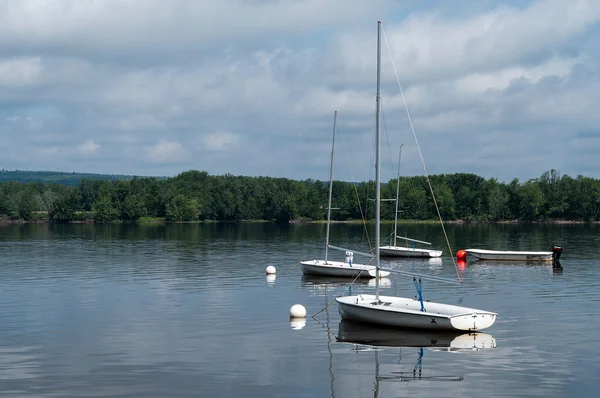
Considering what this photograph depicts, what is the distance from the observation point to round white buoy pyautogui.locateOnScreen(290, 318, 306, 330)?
48.3 meters

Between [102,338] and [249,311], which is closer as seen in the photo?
[102,338]

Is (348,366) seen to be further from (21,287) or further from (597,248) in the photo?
(597,248)

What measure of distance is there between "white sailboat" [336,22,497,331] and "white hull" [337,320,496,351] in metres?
0.47

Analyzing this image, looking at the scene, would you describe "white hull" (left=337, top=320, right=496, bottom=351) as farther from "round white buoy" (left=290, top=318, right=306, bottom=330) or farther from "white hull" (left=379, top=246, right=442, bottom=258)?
"white hull" (left=379, top=246, right=442, bottom=258)

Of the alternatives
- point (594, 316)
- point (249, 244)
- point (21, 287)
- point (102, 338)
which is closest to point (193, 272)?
point (21, 287)

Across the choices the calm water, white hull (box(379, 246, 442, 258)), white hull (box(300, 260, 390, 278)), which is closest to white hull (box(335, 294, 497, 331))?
the calm water

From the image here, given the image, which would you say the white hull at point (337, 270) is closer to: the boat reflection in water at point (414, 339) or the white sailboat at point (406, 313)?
the white sailboat at point (406, 313)

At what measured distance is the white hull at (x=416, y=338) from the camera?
1667 inches

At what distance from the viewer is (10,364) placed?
1492 inches

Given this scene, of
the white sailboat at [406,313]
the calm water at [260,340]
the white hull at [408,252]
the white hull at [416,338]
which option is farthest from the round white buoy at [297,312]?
the white hull at [408,252]

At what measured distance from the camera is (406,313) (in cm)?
4456

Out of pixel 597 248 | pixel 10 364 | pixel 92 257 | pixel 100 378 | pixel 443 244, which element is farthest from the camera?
pixel 443 244

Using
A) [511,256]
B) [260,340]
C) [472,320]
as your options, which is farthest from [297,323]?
[511,256]

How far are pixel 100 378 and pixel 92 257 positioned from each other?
71197 mm
